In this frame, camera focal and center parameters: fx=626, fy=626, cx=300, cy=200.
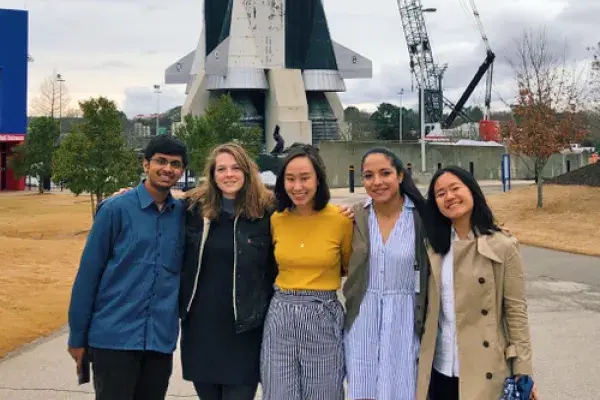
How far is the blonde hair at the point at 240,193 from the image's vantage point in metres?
3.18

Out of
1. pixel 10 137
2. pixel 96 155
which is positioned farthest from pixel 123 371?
pixel 10 137

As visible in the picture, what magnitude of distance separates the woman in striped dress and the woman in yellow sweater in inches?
3.2

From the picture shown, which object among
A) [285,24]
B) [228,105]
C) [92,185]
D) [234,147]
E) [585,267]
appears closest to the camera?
[234,147]

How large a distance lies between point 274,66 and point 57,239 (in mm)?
30332

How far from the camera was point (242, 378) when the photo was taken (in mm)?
3137

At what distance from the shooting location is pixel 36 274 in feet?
32.7

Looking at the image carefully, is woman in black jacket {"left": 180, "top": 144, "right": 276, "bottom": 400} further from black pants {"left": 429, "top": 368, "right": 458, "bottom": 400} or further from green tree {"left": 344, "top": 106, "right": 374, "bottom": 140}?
green tree {"left": 344, "top": 106, "right": 374, "bottom": 140}

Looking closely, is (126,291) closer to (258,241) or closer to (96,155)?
A: (258,241)

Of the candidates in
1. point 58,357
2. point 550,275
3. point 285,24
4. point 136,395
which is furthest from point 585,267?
point 285,24

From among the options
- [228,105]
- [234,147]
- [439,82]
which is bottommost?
[234,147]

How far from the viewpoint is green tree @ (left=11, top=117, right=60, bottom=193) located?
34531 mm

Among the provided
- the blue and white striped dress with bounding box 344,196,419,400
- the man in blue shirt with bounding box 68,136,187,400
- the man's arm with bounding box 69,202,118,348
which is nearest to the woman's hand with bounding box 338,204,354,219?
the blue and white striped dress with bounding box 344,196,419,400

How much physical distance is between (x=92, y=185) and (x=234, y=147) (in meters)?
14.8

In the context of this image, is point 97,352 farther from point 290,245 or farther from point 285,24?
point 285,24
